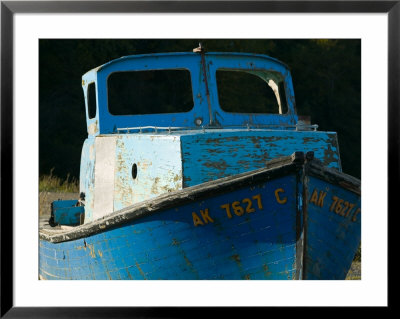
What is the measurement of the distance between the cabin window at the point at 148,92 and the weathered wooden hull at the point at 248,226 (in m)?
5.67

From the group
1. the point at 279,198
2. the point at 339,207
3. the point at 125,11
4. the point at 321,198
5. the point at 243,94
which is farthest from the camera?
the point at 243,94

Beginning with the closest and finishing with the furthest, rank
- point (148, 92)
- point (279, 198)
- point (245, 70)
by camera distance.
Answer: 1. point (279, 198)
2. point (245, 70)
3. point (148, 92)

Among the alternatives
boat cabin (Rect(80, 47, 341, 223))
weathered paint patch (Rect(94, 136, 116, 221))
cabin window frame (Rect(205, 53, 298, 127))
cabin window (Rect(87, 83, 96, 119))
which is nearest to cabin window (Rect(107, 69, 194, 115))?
cabin window (Rect(87, 83, 96, 119))

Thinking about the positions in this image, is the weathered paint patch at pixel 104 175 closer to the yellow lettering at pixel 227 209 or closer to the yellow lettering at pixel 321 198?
the yellow lettering at pixel 227 209

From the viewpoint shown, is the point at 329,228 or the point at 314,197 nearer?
the point at 314,197

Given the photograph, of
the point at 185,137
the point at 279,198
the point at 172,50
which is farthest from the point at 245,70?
the point at 172,50

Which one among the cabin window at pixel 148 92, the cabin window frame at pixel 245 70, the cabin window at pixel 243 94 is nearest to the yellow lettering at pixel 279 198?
the cabin window frame at pixel 245 70

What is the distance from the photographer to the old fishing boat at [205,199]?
6465 millimetres

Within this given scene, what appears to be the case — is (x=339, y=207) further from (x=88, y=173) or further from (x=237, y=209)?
(x=88, y=173)

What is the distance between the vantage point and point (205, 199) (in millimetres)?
→ 6477

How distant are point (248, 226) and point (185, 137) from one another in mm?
877

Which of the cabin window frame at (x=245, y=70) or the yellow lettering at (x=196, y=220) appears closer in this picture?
the yellow lettering at (x=196, y=220)

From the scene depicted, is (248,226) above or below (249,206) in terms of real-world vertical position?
below

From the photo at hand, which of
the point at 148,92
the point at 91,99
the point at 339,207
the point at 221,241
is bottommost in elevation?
the point at 221,241
